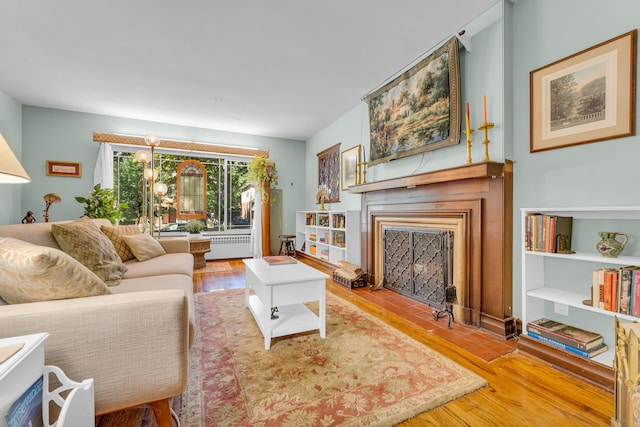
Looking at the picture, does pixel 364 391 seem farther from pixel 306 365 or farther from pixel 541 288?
pixel 541 288

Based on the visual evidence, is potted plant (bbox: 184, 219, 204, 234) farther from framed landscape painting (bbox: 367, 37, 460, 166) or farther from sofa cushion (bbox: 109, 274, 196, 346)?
framed landscape painting (bbox: 367, 37, 460, 166)

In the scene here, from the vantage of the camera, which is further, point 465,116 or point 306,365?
point 465,116

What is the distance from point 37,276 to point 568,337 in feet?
9.06

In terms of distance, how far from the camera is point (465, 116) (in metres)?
2.49

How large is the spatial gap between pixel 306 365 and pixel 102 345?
114cm

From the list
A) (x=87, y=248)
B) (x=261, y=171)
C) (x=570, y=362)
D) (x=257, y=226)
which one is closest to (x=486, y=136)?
(x=570, y=362)

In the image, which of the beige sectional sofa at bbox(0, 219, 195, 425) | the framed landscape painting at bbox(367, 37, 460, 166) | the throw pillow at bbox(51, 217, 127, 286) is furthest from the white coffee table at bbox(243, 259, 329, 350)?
the framed landscape painting at bbox(367, 37, 460, 166)

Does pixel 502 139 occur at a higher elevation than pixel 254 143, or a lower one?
lower

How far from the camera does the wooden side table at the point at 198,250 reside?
4766mm

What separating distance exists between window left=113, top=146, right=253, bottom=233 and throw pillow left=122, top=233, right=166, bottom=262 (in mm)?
2457

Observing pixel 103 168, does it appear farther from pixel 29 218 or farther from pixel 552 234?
pixel 552 234

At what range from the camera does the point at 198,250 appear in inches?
189

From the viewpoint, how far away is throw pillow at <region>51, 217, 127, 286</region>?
185cm

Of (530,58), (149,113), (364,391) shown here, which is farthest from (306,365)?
(149,113)
